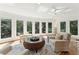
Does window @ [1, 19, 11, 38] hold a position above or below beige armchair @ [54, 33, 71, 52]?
above

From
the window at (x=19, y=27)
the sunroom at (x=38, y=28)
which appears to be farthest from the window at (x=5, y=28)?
the window at (x=19, y=27)

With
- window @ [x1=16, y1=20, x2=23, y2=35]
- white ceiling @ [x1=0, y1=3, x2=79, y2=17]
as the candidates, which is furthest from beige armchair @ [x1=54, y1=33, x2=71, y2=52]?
window @ [x1=16, y1=20, x2=23, y2=35]

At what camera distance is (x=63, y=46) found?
2.41 metres

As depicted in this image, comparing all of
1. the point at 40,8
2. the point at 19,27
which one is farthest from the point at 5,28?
the point at 40,8

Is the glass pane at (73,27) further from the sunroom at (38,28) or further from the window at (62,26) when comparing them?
the window at (62,26)

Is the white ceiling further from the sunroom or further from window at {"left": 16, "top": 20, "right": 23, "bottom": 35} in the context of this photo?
window at {"left": 16, "top": 20, "right": 23, "bottom": 35}

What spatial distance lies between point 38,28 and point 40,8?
1.51ft

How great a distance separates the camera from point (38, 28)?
2389 mm

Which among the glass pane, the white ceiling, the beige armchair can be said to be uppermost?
the white ceiling

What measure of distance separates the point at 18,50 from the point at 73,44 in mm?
1277

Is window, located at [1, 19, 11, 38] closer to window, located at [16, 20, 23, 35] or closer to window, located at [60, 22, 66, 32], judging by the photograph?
window, located at [16, 20, 23, 35]

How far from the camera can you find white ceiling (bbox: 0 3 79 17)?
2303 millimetres

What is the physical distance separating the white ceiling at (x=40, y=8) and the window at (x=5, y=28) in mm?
268
